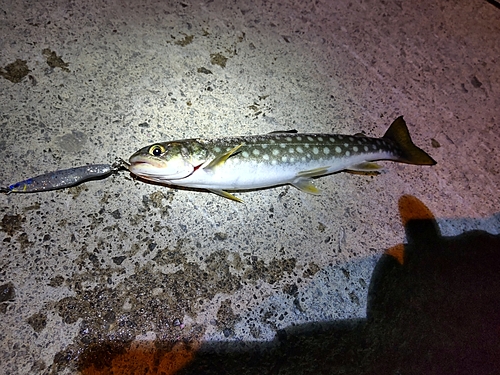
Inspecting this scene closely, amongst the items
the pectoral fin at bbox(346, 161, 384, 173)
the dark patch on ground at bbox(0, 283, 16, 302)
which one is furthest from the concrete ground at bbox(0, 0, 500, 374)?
the pectoral fin at bbox(346, 161, 384, 173)

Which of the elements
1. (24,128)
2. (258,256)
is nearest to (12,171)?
(24,128)

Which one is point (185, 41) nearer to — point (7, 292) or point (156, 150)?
point (156, 150)

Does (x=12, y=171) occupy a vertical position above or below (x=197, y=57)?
below

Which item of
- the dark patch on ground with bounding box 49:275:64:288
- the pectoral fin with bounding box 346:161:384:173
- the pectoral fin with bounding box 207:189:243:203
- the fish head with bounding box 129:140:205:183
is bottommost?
the dark patch on ground with bounding box 49:275:64:288

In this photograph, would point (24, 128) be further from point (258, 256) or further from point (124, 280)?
point (258, 256)

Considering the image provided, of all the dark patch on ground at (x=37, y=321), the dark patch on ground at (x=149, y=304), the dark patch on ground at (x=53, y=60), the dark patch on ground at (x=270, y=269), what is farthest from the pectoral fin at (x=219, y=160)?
the dark patch on ground at (x=53, y=60)

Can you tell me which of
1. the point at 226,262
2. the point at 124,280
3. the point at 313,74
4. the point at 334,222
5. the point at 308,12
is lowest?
the point at 124,280

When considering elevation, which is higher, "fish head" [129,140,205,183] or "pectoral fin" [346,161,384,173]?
"pectoral fin" [346,161,384,173]

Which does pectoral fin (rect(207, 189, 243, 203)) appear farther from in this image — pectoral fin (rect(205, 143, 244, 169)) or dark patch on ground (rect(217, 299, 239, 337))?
dark patch on ground (rect(217, 299, 239, 337))
